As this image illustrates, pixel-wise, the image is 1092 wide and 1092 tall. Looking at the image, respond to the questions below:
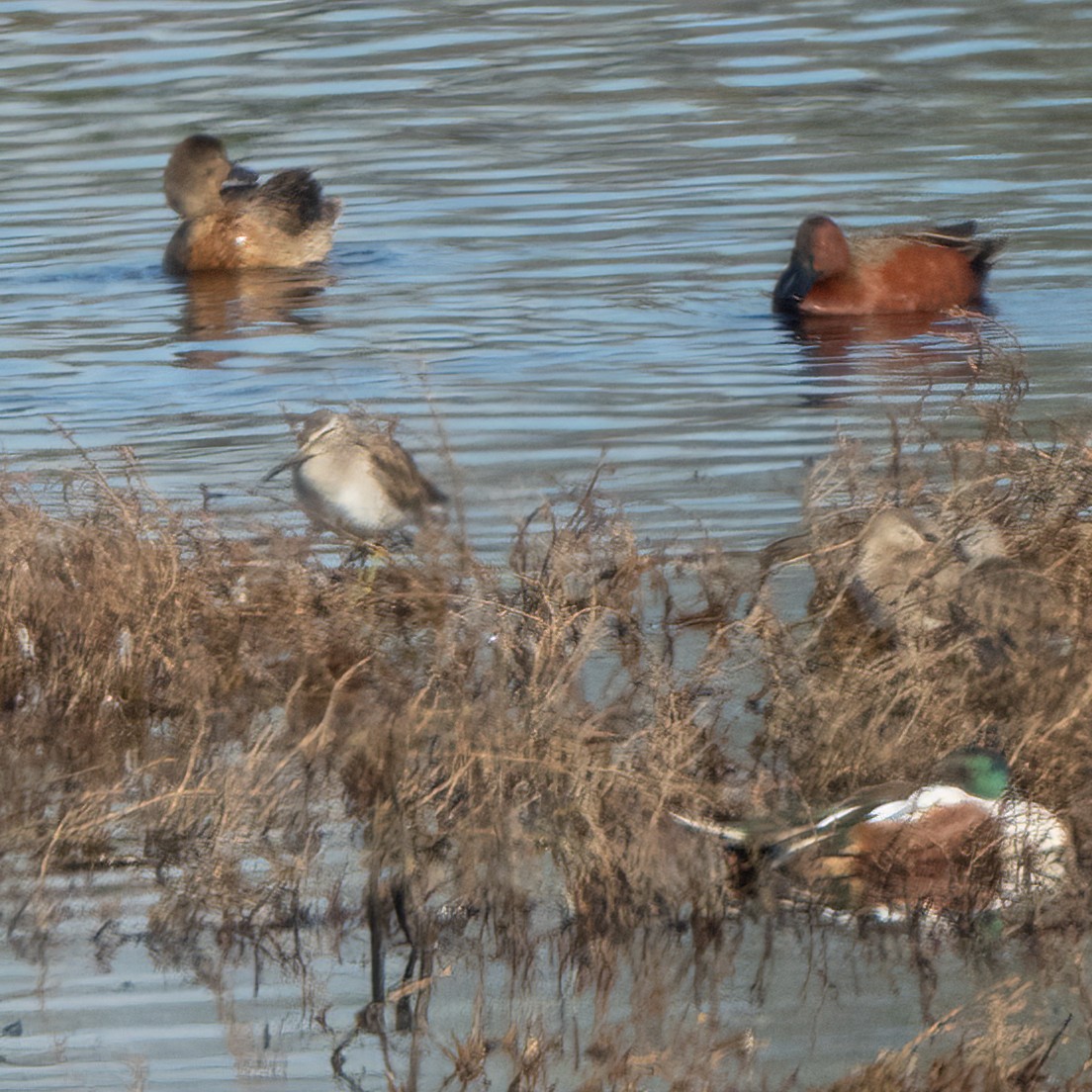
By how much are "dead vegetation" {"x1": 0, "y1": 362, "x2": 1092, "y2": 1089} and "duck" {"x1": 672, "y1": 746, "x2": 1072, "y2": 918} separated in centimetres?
8

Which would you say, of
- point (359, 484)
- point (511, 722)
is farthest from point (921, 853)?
point (359, 484)

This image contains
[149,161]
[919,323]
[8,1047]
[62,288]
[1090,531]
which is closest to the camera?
[8,1047]

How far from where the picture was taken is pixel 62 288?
12023 millimetres

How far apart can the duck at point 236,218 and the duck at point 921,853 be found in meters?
8.44

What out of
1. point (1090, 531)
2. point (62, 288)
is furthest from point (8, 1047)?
point (62, 288)

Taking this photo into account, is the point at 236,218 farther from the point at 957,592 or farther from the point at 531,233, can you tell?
the point at 957,592

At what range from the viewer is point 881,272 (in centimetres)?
1096

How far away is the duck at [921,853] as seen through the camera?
4.55 m

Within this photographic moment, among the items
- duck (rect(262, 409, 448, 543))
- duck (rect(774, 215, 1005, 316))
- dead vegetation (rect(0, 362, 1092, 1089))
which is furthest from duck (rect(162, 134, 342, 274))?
duck (rect(262, 409, 448, 543))

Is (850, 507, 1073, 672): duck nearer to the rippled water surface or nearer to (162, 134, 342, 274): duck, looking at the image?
the rippled water surface

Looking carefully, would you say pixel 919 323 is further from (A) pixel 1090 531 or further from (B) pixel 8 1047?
(B) pixel 8 1047

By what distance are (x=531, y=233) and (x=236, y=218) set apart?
1.63 metres

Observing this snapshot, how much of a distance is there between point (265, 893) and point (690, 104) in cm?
1217

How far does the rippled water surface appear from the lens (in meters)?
8.65
